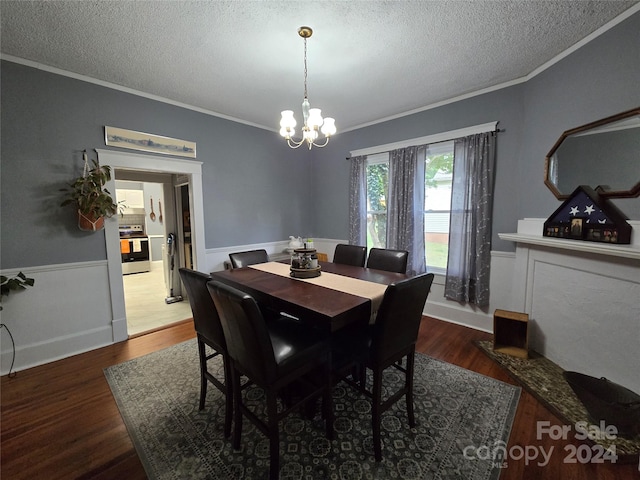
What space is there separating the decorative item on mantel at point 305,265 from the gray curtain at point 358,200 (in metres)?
1.89

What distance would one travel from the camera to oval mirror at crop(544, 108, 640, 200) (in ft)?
5.74

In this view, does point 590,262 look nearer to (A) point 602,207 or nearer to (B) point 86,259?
(A) point 602,207

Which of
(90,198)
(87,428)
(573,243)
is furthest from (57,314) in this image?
(573,243)

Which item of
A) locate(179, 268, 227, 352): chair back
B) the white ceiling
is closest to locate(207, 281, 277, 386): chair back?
locate(179, 268, 227, 352): chair back

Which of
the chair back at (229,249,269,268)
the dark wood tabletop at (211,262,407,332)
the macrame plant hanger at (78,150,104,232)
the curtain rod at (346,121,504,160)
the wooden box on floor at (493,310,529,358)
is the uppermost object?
the curtain rod at (346,121,504,160)

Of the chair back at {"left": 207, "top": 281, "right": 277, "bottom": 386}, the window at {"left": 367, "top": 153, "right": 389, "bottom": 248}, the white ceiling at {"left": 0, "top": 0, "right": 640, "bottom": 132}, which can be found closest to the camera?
the chair back at {"left": 207, "top": 281, "right": 277, "bottom": 386}

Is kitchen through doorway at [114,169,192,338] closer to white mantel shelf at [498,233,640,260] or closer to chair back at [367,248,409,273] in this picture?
chair back at [367,248,409,273]

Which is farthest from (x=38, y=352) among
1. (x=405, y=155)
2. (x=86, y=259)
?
(x=405, y=155)

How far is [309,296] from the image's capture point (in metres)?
1.62

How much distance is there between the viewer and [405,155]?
11.1 feet

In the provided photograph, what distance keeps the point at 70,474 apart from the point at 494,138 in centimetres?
426

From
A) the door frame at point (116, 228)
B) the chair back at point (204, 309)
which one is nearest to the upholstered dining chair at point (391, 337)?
the chair back at point (204, 309)

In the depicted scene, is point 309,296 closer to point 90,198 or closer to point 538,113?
point 90,198

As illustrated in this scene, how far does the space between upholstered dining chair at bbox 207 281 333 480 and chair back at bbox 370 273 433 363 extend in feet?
1.05
